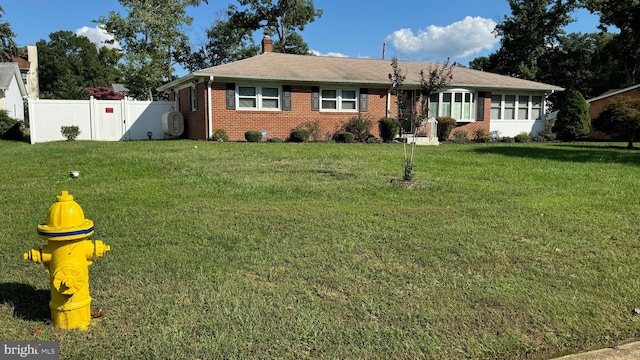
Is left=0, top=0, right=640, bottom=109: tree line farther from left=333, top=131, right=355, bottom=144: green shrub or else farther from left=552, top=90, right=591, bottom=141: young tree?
left=333, top=131, right=355, bottom=144: green shrub

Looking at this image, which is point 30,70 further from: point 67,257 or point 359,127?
point 67,257

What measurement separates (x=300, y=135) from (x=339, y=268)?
15.4 metres

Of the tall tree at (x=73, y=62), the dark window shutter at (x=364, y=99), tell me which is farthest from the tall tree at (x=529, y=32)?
the tall tree at (x=73, y=62)

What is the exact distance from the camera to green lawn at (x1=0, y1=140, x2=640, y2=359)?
3031mm

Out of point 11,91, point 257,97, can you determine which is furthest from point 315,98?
point 11,91

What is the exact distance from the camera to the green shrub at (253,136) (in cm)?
1866

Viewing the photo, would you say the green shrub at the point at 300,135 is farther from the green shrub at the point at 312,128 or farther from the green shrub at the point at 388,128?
the green shrub at the point at 388,128

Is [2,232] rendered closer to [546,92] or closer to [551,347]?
[551,347]

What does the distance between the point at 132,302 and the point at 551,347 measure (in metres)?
2.92

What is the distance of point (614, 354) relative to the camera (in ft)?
9.70

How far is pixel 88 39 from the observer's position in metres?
85.2

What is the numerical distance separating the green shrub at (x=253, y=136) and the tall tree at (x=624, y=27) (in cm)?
1775

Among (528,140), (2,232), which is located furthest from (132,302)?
(528,140)

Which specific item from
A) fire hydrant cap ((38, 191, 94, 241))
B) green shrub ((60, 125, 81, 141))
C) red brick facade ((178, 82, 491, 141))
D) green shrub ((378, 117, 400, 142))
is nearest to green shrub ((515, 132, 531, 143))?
red brick facade ((178, 82, 491, 141))
